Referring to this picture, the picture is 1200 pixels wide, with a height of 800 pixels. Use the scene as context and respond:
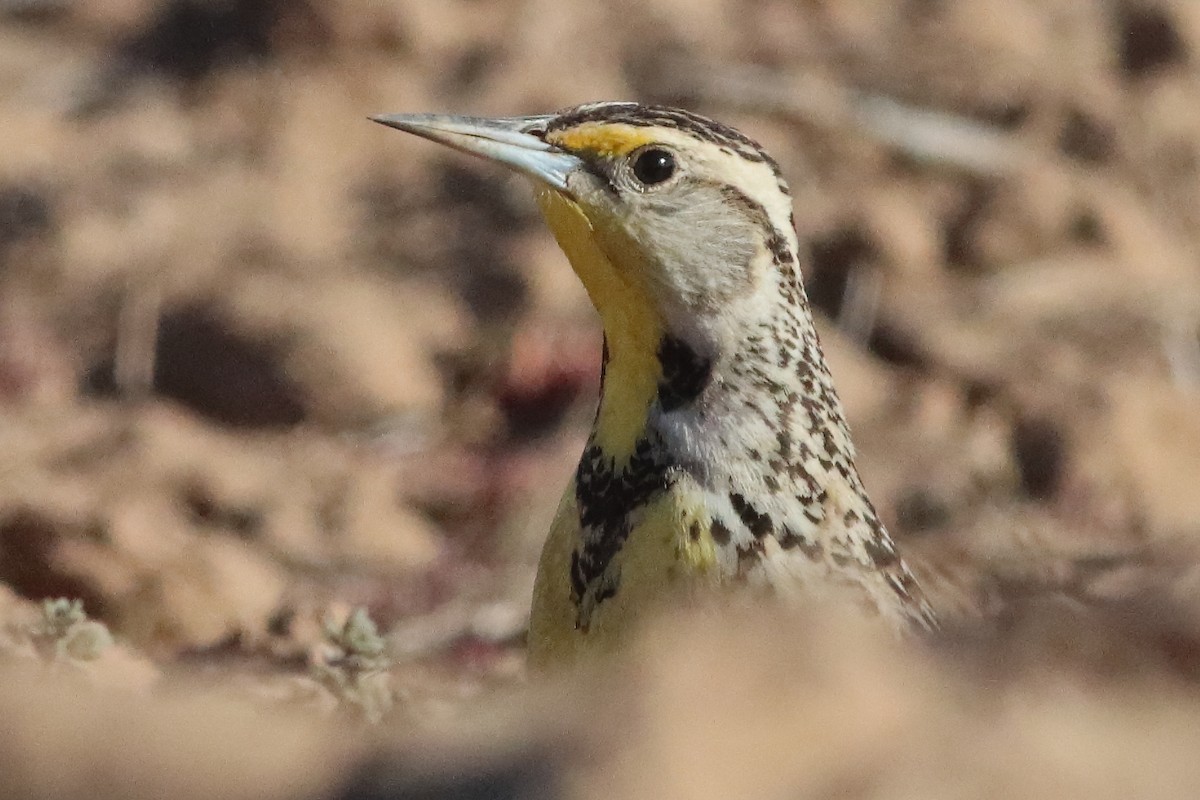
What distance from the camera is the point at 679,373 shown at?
11.2ft

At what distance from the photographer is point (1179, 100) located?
861cm

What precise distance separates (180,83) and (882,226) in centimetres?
347

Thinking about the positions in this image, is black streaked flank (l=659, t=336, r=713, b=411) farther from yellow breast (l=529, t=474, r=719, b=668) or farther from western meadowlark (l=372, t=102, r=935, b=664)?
yellow breast (l=529, t=474, r=719, b=668)

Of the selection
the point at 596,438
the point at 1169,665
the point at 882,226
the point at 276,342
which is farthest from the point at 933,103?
the point at 1169,665

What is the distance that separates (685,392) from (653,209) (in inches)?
15.5

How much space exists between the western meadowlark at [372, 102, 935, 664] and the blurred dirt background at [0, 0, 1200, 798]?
32cm

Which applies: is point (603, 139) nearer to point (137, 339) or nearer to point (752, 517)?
point (752, 517)

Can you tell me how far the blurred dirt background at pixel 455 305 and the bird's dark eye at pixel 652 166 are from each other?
1.02m

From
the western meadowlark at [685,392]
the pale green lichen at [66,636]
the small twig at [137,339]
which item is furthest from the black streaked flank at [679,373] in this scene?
the small twig at [137,339]

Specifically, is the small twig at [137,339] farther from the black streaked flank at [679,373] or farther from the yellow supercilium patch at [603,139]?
the black streaked flank at [679,373]

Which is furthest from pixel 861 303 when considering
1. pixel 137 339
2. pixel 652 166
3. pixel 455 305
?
pixel 652 166

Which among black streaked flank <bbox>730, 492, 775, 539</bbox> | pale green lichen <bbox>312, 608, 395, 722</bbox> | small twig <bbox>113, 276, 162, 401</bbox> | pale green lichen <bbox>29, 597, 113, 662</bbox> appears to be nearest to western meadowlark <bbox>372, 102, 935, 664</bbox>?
black streaked flank <bbox>730, 492, 775, 539</bbox>

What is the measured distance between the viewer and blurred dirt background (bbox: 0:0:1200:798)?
4.91m

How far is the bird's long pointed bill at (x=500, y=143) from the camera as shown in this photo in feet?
11.6
